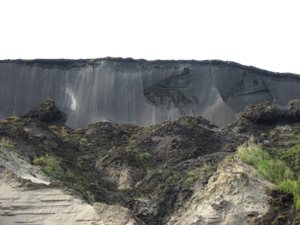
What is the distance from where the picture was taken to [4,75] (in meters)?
41.1

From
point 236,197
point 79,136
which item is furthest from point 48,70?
point 236,197

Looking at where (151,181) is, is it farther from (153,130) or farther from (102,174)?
(153,130)

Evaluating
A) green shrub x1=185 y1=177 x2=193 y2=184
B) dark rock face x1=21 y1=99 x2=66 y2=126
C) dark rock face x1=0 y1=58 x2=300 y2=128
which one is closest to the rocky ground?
green shrub x1=185 y1=177 x2=193 y2=184

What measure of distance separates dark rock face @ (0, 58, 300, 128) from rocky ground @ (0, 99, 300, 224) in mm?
6011

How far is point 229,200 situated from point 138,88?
27763 millimetres

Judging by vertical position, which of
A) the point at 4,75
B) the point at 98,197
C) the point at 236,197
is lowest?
the point at 98,197

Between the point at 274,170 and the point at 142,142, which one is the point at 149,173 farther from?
the point at 274,170

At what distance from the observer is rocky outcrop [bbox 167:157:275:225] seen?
44.5 feet

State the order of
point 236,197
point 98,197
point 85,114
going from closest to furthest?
point 236,197, point 98,197, point 85,114

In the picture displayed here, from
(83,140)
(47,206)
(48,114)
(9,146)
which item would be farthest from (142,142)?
(47,206)

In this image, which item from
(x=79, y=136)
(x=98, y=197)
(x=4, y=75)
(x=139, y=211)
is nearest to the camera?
(x=139, y=211)

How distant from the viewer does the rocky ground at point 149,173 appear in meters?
14.0

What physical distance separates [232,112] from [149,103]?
818cm

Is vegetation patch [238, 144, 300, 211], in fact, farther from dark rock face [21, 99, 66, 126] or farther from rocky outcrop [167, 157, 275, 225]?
dark rock face [21, 99, 66, 126]
